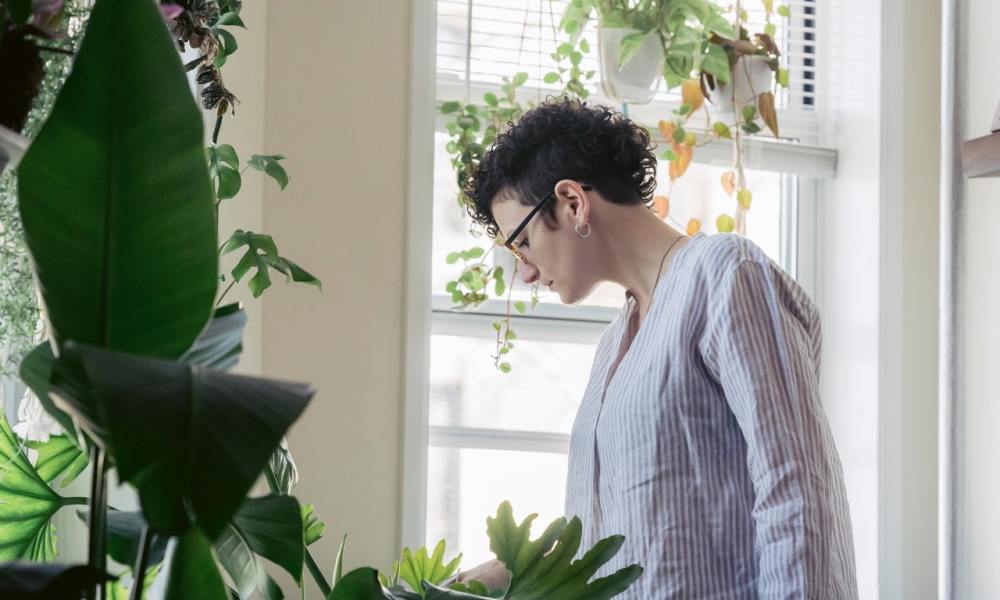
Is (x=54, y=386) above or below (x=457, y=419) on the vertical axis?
above

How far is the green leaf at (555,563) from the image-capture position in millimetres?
685

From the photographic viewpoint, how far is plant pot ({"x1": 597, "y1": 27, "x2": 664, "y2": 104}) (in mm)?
2123

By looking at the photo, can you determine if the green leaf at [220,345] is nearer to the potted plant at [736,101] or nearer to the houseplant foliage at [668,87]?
the houseplant foliage at [668,87]

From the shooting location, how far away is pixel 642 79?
2.15 m

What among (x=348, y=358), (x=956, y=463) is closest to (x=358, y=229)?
(x=348, y=358)

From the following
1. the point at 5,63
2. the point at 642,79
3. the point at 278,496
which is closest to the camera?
the point at 5,63

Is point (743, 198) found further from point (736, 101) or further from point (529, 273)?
point (529, 273)

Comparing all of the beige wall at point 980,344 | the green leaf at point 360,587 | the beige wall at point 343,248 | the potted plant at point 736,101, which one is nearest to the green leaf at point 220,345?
the green leaf at point 360,587

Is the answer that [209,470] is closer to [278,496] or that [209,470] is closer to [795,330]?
[278,496]

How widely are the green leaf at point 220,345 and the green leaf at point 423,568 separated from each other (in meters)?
0.51

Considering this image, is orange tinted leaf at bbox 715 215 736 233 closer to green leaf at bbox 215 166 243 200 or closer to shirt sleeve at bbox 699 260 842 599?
shirt sleeve at bbox 699 260 842 599

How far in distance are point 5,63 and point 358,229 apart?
142 cm

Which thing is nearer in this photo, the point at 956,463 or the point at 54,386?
the point at 54,386

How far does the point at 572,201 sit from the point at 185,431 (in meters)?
1.15
